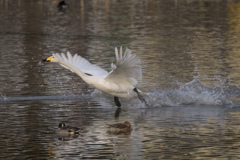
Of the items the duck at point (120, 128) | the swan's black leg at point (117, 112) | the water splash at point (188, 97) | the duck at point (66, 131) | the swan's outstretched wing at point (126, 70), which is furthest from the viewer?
the water splash at point (188, 97)

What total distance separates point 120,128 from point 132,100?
3706 mm

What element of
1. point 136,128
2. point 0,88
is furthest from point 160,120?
point 0,88

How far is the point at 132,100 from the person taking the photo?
14.4m

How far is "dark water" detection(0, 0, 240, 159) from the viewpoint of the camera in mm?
9719

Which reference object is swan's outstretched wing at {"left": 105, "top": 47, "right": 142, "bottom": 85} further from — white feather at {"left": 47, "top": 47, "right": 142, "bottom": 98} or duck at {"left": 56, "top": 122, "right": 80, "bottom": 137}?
duck at {"left": 56, "top": 122, "right": 80, "bottom": 137}

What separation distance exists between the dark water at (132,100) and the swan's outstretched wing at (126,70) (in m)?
0.65

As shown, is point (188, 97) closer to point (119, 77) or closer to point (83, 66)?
point (119, 77)

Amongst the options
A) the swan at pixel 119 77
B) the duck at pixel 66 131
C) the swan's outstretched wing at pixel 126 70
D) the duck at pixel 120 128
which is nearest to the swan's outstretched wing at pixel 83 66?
the swan at pixel 119 77

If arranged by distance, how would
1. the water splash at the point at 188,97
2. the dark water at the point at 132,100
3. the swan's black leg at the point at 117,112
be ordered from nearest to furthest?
1. the dark water at the point at 132,100
2. the swan's black leg at the point at 117,112
3. the water splash at the point at 188,97

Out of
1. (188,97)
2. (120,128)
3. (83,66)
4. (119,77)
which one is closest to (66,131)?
(120,128)

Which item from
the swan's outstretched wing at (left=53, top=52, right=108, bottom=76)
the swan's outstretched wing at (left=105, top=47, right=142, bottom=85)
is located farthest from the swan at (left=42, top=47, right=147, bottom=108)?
the swan's outstretched wing at (left=53, top=52, right=108, bottom=76)

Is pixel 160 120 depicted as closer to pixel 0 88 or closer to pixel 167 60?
pixel 0 88

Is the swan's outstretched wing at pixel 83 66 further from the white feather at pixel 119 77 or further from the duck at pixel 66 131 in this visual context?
the duck at pixel 66 131

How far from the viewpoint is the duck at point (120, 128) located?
10.7 metres
